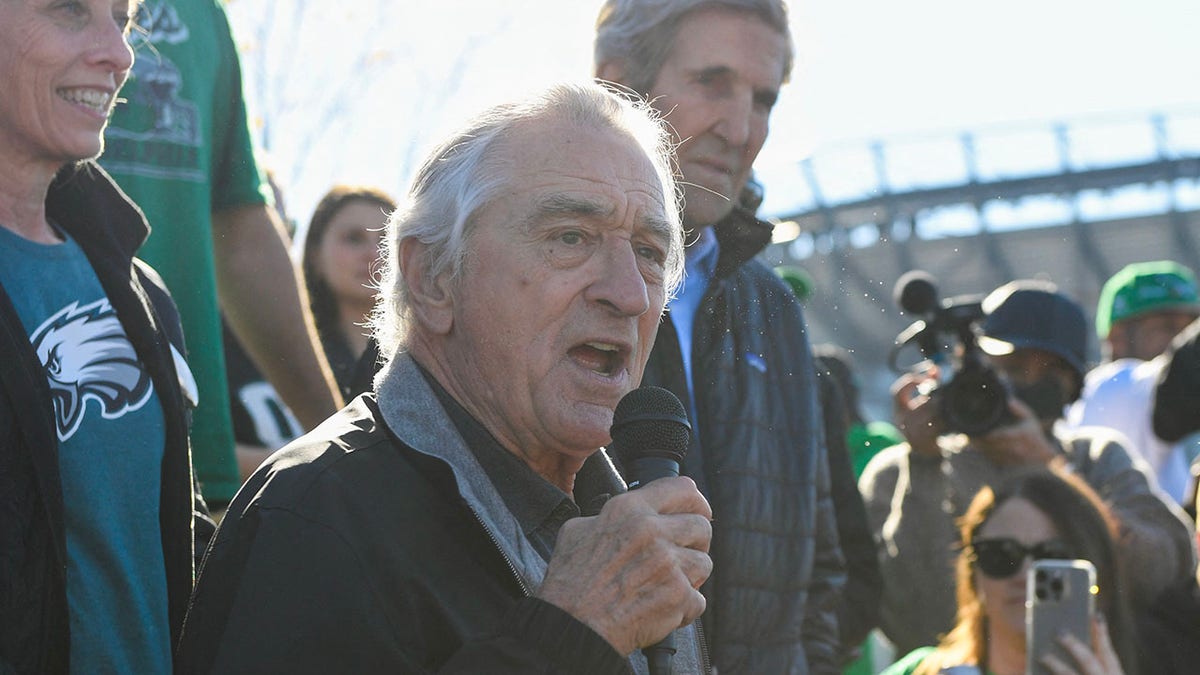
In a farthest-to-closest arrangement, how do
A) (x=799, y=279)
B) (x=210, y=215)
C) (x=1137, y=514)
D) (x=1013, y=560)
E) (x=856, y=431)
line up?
(x=856, y=431)
(x=799, y=279)
(x=1137, y=514)
(x=1013, y=560)
(x=210, y=215)

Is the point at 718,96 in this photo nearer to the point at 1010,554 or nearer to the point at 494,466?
the point at 494,466

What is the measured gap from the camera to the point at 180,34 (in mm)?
3230

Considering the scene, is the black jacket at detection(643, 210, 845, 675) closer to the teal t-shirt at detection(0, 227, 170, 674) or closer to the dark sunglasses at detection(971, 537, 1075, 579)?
the dark sunglasses at detection(971, 537, 1075, 579)

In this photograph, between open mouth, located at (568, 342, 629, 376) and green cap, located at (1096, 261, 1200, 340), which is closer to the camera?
open mouth, located at (568, 342, 629, 376)

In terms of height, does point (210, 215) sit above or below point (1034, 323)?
above

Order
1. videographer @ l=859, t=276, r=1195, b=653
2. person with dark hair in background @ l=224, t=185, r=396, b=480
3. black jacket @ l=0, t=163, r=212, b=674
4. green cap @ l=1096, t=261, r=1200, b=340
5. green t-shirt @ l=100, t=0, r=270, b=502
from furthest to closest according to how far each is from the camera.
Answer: green cap @ l=1096, t=261, r=1200, b=340
person with dark hair in background @ l=224, t=185, r=396, b=480
videographer @ l=859, t=276, r=1195, b=653
green t-shirt @ l=100, t=0, r=270, b=502
black jacket @ l=0, t=163, r=212, b=674

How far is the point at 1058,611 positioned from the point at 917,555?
116cm

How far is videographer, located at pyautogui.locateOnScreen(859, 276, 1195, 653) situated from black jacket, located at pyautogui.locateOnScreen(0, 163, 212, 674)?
1866mm

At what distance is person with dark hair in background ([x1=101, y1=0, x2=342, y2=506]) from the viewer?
314cm

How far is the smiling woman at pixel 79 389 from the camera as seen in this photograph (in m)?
2.19

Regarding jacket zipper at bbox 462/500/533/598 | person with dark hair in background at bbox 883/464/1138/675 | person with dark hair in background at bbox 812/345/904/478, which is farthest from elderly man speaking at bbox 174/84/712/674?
person with dark hair in background at bbox 812/345/904/478

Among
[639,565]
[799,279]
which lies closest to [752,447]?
[639,565]

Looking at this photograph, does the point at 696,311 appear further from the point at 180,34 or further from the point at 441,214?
the point at 180,34

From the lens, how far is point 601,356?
7.20 ft
